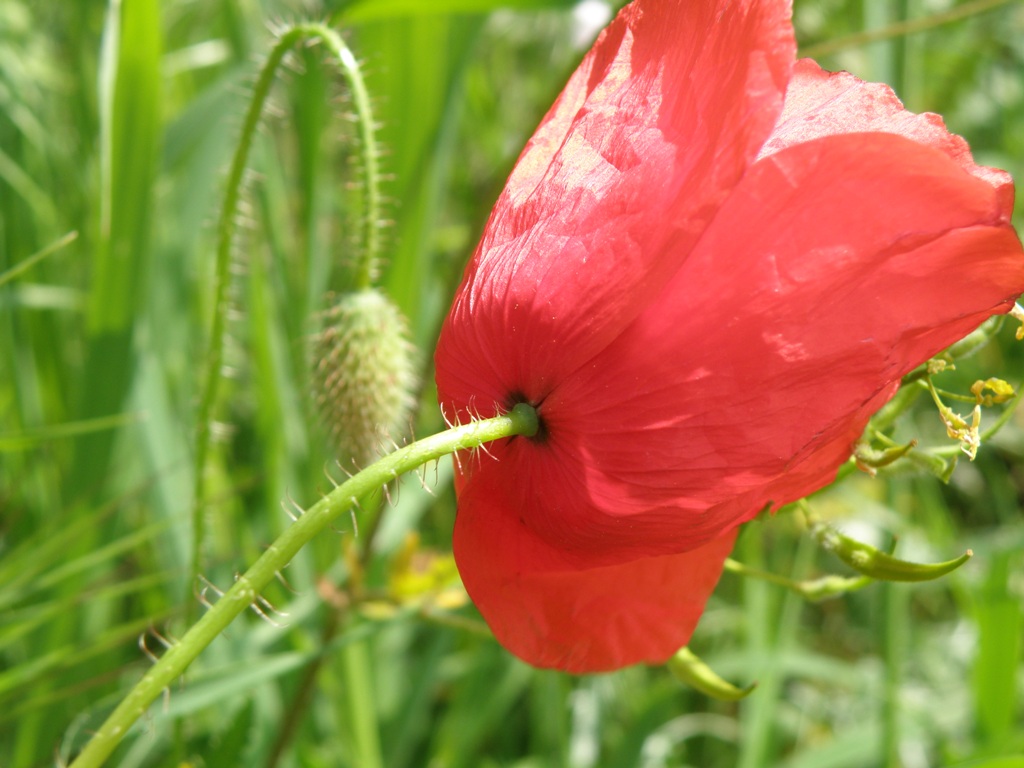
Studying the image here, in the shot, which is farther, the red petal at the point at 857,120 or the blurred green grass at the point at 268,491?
the blurred green grass at the point at 268,491

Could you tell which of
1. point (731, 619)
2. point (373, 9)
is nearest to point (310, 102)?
point (373, 9)

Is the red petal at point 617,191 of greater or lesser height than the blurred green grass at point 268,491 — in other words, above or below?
above

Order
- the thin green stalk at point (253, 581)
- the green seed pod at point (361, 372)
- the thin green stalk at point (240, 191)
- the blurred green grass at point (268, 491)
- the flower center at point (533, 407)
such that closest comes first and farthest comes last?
Answer: 1. the thin green stalk at point (253, 581)
2. the flower center at point (533, 407)
3. the thin green stalk at point (240, 191)
4. the green seed pod at point (361, 372)
5. the blurred green grass at point (268, 491)

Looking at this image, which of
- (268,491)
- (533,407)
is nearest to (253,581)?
(533,407)

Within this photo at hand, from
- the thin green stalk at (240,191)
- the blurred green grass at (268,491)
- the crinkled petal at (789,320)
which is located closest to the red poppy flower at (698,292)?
the crinkled petal at (789,320)

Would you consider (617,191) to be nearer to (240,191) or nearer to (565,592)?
(565,592)

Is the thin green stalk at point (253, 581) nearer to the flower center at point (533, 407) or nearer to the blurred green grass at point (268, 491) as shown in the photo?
the flower center at point (533, 407)
